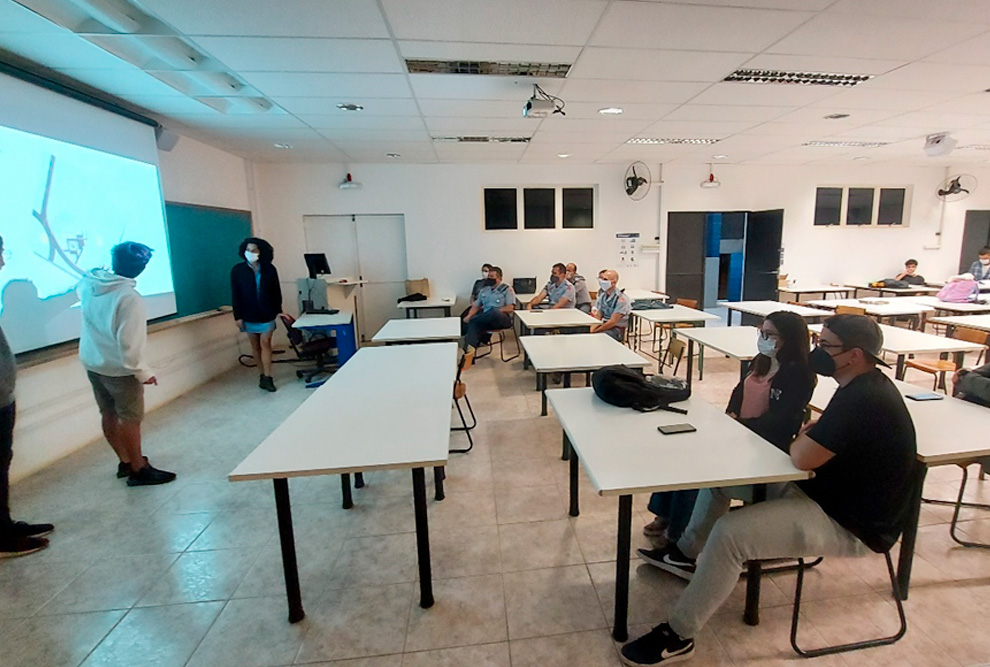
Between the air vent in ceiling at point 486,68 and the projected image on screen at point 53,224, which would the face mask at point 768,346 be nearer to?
the air vent in ceiling at point 486,68

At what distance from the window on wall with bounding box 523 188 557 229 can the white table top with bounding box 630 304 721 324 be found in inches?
110

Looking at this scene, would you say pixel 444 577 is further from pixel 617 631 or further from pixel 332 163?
pixel 332 163

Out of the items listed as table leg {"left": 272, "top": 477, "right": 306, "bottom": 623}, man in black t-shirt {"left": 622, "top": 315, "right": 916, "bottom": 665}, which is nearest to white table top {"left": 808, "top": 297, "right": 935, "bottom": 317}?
man in black t-shirt {"left": 622, "top": 315, "right": 916, "bottom": 665}

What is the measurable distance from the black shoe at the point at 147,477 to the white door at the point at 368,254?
4.45 meters

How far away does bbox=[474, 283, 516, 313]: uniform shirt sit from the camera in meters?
6.23

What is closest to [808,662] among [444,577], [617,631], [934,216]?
[617,631]

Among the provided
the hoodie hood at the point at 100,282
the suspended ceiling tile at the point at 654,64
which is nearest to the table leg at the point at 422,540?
the hoodie hood at the point at 100,282

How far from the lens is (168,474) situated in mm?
3090

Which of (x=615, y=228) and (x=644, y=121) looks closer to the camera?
(x=644, y=121)

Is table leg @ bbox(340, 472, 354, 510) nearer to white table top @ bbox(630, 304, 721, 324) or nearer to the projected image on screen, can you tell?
the projected image on screen

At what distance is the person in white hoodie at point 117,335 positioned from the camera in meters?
2.67

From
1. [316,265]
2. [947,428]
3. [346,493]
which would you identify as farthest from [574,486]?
[316,265]

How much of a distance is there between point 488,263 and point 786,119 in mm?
4397

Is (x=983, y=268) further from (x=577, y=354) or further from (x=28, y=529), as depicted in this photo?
(x=28, y=529)
